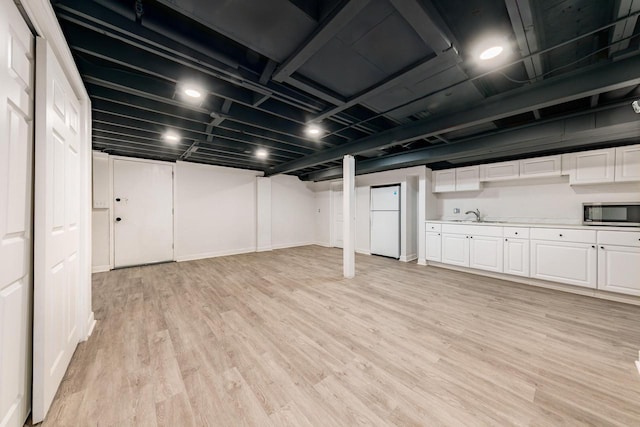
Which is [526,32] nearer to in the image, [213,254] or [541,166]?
[541,166]

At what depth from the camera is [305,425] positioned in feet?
4.22

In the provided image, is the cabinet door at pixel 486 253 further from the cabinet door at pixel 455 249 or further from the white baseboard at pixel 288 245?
the white baseboard at pixel 288 245

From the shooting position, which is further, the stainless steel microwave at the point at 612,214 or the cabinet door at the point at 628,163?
the stainless steel microwave at the point at 612,214

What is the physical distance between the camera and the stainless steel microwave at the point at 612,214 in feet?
10.4

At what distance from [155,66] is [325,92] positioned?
1471 mm

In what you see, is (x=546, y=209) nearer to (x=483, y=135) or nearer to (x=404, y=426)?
(x=483, y=135)

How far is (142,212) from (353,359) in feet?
17.5

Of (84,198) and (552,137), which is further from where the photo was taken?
(552,137)

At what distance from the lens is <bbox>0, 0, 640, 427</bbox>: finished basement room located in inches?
51.8

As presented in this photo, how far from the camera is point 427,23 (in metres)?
1.37

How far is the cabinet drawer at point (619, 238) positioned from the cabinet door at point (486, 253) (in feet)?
3.71

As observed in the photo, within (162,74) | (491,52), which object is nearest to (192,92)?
(162,74)

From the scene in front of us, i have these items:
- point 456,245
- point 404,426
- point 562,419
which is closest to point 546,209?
point 456,245

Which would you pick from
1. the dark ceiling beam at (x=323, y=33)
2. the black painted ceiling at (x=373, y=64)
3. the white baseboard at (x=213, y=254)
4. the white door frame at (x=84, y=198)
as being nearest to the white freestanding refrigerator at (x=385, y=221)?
the black painted ceiling at (x=373, y=64)
